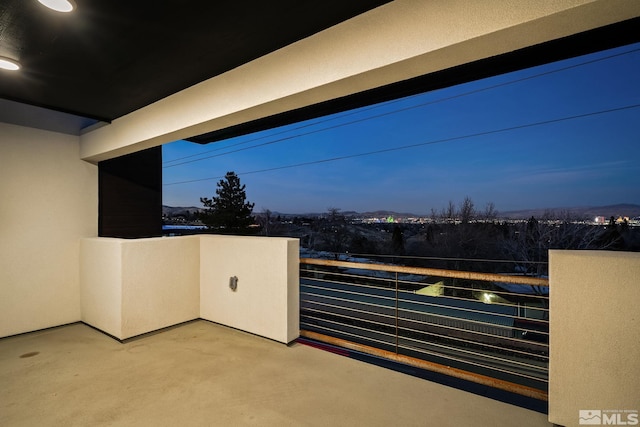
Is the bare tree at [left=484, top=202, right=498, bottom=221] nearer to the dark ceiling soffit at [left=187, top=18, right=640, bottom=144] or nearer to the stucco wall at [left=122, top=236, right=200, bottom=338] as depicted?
the dark ceiling soffit at [left=187, top=18, right=640, bottom=144]

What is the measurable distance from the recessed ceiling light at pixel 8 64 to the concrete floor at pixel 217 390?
8.47 feet

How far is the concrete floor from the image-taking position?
194cm

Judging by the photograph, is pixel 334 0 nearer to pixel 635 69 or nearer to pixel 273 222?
pixel 635 69

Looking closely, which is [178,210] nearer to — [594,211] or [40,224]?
[40,224]

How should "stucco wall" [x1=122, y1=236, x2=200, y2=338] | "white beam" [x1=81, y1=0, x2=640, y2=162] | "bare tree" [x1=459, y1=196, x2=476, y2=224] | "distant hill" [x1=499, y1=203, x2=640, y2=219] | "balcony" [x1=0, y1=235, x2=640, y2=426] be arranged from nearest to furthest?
"white beam" [x1=81, y1=0, x2=640, y2=162], "balcony" [x1=0, y1=235, x2=640, y2=426], "stucco wall" [x1=122, y1=236, x2=200, y2=338], "distant hill" [x1=499, y1=203, x2=640, y2=219], "bare tree" [x1=459, y1=196, x2=476, y2=224]

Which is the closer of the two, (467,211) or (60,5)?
(60,5)

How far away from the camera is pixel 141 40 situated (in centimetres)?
200

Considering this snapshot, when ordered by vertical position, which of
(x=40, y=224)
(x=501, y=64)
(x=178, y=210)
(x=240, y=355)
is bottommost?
(x=240, y=355)

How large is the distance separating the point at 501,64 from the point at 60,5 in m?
2.99

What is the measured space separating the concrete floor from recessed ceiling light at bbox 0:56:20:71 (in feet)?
8.47

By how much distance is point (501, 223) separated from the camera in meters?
18.2

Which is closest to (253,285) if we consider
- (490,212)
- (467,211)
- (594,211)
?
(467,211)

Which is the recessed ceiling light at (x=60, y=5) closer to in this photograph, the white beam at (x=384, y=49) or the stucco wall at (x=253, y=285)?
the white beam at (x=384, y=49)

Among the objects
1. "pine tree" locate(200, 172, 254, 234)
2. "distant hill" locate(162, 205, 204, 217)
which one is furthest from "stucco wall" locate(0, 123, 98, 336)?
"pine tree" locate(200, 172, 254, 234)
